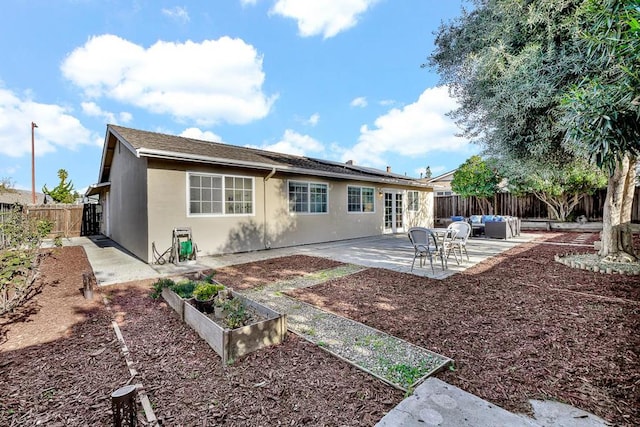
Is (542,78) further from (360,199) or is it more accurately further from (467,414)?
(360,199)

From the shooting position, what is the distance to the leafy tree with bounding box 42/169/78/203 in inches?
876

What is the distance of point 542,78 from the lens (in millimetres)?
5441

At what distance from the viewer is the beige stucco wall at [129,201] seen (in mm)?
7820

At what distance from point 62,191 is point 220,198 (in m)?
21.8

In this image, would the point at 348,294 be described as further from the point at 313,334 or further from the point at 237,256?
the point at 237,256

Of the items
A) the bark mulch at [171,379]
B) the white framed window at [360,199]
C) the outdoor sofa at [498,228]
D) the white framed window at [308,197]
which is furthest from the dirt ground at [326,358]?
the white framed window at [360,199]

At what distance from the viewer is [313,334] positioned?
3330 millimetres

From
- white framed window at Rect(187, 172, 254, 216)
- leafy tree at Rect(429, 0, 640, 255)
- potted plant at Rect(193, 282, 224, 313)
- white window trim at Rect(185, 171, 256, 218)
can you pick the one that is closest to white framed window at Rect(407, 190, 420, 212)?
leafy tree at Rect(429, 0, 640, 255)

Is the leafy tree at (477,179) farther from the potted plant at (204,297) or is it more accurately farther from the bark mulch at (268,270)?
the potted plant at (204,297)

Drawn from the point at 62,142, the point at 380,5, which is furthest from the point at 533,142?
the point at 62,142

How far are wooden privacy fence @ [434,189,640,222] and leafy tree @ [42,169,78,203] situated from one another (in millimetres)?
27642

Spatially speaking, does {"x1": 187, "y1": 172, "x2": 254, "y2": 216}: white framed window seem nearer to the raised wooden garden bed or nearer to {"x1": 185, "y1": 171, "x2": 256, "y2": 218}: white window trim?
{"x1": 185, "y1": 171, "x2": 256, "y2": 218}: white window trim

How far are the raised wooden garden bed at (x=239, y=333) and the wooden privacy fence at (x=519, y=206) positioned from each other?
60.5ft

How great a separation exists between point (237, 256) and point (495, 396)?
24.3 feet
